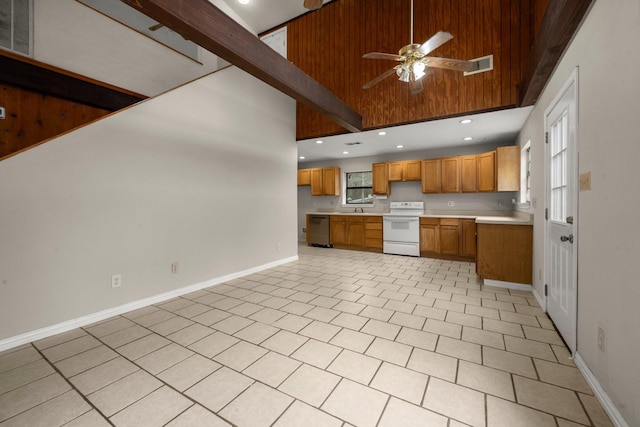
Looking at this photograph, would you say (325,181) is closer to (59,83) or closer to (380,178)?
(380,178)

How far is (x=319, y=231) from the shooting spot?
22.7ft

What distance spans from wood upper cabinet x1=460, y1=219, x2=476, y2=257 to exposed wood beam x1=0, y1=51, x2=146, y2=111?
19.7ft

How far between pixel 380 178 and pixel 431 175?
1194 millimetres

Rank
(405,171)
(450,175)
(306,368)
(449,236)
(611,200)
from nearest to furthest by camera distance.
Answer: (611,200) < (306,368) < (449,236) < (450,175) < (405,171)

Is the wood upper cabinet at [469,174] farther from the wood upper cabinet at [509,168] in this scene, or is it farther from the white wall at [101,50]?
the white wall at [101,50]

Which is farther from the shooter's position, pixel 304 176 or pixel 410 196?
pixel 304 176

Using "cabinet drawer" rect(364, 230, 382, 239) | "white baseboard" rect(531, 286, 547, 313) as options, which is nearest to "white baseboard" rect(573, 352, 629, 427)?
"white baseboard" rect(531, 286, 547, 313)

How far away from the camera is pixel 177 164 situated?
10.7 feet

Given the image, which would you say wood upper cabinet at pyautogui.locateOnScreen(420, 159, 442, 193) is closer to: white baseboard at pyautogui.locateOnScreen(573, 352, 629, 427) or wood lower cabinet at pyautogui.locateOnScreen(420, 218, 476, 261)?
wood lower cabinet at pyautogui.locateOnScreen(420, 218, 476, 261)

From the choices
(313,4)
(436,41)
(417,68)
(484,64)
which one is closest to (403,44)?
(484,64)

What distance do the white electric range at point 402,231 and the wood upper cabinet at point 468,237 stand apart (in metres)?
0.83

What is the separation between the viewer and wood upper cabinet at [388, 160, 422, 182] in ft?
19.4

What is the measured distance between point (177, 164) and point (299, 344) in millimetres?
2624

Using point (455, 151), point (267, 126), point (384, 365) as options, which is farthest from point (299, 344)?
point (455, 151)
